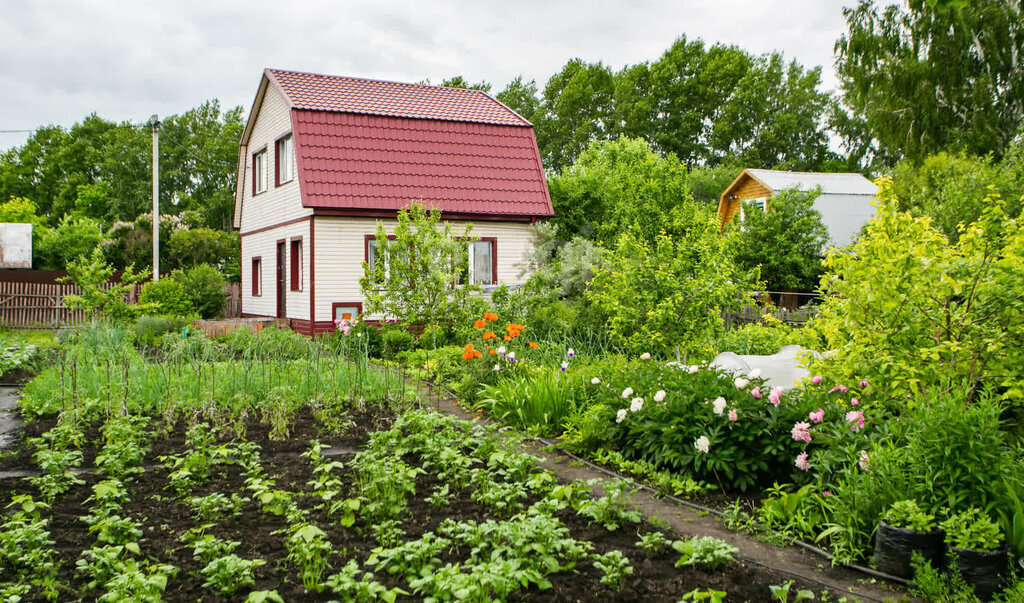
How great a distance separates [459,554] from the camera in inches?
145

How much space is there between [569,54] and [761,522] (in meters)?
48.5

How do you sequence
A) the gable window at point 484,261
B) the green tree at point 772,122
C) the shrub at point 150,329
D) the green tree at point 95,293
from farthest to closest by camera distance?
the green tree at point 772,122 → the gable window at point 484,261 → the green tree at point 95,293 → the shrub at point 150,329

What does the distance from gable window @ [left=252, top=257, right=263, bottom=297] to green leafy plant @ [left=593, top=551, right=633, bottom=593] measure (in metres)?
18.7

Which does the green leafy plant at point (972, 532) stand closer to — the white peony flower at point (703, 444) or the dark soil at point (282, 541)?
the dark soil at point (282, 541)

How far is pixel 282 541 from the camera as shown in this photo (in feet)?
12.7

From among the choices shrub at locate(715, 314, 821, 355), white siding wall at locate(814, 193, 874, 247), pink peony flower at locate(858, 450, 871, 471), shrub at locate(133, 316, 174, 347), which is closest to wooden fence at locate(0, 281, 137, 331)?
shrub at locate(133, 316, 174, 347)

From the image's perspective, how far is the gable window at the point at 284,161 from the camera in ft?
58.4

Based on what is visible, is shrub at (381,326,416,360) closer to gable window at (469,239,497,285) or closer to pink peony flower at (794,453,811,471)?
gable window at (469,239,497,285)

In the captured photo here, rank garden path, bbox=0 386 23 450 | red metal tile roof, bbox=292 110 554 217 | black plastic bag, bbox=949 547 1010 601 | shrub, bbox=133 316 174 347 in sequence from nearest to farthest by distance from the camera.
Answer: black plastic bag, bbox=949 547 1010 601 → garden path, bbox=0 386 23 450 → shrub, bbox=133 316 174 347 → red metal tile roof, bbox=292 110 554 217

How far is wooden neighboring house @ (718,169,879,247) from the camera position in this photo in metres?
27.7

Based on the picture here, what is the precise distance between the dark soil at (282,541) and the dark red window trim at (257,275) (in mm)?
15314

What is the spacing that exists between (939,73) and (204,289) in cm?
2429

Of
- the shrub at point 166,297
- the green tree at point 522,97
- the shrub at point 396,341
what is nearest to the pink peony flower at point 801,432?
the shrub at point 396,341

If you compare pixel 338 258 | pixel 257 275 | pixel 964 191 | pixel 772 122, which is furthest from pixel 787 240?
pixel 772 122
